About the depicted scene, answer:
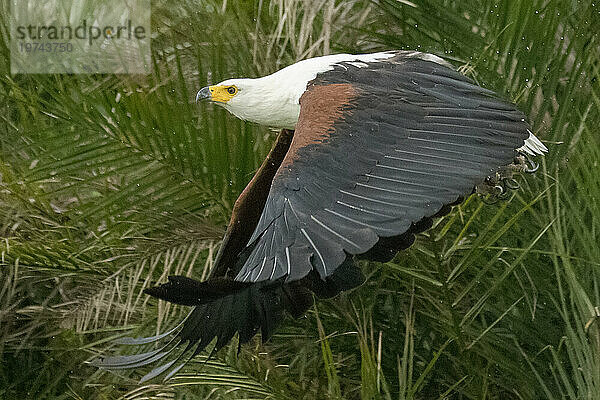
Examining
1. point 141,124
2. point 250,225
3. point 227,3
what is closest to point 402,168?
point 250,225

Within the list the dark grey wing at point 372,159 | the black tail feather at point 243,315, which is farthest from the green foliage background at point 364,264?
the dark grey wing at point 372,159

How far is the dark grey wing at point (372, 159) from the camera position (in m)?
2.51

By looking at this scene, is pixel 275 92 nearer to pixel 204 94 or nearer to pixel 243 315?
pixel 204 94

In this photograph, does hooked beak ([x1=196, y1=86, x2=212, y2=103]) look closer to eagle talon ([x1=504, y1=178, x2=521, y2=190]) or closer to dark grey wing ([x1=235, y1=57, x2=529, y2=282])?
dark grey wing ([x1=235, y1=57, x2=529, y2=282])

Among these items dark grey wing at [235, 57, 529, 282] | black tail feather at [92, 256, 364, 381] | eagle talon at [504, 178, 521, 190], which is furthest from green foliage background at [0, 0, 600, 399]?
dark grey wing at [235, 57, 529, 282]

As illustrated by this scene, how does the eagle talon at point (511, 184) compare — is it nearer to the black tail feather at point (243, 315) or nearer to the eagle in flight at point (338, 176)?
the eagle in flight at point (338, 176)

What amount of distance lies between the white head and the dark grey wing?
10 cm

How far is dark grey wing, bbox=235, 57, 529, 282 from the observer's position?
2.51m

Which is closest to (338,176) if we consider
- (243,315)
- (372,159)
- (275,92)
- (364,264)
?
(372,159)

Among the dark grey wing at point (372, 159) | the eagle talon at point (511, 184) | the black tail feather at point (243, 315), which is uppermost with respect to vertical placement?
the dark grey wing at point (372, 159)

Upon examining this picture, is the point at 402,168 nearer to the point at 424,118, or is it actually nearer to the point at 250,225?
the point at 424,118

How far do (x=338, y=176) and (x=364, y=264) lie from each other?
104 centimetres

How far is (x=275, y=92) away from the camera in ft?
11.3

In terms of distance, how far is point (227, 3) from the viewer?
13.2 feet
